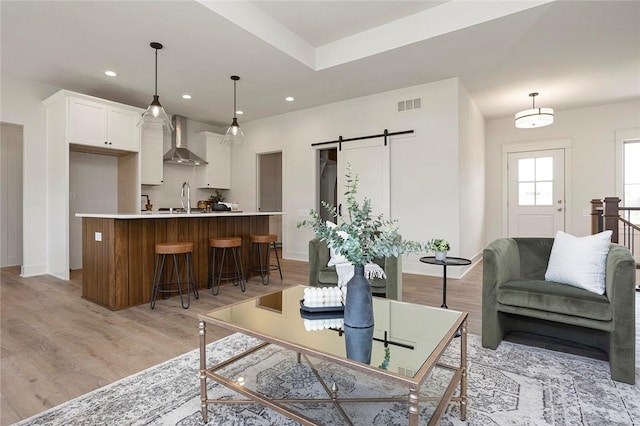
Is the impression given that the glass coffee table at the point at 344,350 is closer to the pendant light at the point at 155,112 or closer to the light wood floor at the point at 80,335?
the light wood floor at the point at 80,335

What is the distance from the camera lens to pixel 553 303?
215 cm

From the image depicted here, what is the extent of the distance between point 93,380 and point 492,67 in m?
5.40

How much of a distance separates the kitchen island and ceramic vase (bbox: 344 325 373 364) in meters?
2.62

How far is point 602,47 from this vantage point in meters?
3.93

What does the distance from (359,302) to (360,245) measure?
283mm

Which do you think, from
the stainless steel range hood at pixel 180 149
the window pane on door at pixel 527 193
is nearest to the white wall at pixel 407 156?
the window pane on door at pixel 527 193

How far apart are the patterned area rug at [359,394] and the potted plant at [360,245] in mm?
545

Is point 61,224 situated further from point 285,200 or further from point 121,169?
point 285,200

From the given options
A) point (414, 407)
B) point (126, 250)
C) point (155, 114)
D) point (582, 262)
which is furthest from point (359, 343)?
point (155, 114)

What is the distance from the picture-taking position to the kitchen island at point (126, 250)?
3.26 metres

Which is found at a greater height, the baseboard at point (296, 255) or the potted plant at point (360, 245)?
the potted plant at point (360, 245)

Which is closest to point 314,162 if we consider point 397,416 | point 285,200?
point 285,200

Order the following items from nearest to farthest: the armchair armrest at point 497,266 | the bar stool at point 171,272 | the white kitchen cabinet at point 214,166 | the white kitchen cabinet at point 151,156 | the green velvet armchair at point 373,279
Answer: the armchair armrest at point 497,266 < the green velvet armchair at point 373,279 < the bar stool at point 171,272 < the white kitchen cabinet at point 151,156 < the white kitchen cabinet at point 214,166

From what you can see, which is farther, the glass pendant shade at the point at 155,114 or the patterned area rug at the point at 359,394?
the glass pendant shade at the point at 155,114
